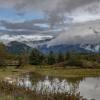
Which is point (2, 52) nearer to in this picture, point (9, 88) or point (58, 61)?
point (58, 61)

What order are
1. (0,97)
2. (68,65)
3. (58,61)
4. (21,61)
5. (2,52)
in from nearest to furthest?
(0,97) < (2,52) < (21,61) < (68,65) < (58,61)

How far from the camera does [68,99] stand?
745 inches

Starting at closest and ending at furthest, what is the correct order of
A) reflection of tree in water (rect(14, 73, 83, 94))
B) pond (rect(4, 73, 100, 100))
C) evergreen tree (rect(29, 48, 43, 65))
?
reflection of tree in water (rect(14, 73, 83, 94)), pond (rect(4, 73, 100, 100)), evergreen tree (rect(29, 48, 43, 65))

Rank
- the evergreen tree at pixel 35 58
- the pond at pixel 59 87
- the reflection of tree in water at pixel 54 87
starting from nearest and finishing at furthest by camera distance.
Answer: the reflection of tree in water at pixel 54 87 < the pond at pixel 59 87 < the evergreen tree at pixel 35 58

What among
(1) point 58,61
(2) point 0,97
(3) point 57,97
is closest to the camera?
(2) point 0,97

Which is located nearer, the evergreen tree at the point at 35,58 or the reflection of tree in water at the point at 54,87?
the reflection of tree in water at the point at 54,87

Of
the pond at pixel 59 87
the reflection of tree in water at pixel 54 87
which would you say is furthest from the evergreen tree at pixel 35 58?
the reflection of tree in water at pixel 54 87

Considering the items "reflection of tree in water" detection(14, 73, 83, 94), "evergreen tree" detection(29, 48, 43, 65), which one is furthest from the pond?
"evergreen tree" detection(29, 48, 43, 65)

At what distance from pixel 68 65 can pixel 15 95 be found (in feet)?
428

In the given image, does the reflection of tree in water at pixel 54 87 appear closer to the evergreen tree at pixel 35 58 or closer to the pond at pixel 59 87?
the pond at pixel 59 87

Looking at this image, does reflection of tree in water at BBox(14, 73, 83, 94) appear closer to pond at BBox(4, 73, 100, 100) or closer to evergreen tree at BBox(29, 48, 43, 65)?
pond at BBox(4, 73, 100, 100)

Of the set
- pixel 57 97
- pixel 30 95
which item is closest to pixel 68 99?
pixel 57 97

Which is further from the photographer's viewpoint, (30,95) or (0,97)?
(30,95)

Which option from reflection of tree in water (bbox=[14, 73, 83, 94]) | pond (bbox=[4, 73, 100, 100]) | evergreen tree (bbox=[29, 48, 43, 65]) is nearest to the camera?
reflection of tree in water (bbox=[14, 73, 83, 94])
